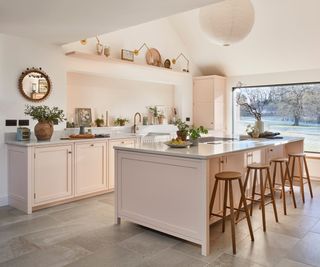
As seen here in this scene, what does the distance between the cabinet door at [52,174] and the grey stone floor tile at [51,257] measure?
1346mm

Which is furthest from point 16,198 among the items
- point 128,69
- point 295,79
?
point 295,79

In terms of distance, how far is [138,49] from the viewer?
20.8 feet

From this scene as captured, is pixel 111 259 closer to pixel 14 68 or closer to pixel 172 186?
pixel 172 186

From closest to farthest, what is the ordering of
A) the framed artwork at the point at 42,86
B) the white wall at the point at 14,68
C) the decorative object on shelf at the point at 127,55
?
1. the white wall at the point at 14,68
2. the framed artwork at the point at 42,86
3. the decorative object on shelf at the point at 127,55

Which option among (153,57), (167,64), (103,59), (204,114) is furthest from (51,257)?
(204,114)

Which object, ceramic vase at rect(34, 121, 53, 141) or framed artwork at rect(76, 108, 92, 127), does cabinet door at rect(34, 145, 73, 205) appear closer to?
ceramic vase at rect(34, 121, 53, 141)

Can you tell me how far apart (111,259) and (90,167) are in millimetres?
2211

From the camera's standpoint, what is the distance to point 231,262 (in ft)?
8.91

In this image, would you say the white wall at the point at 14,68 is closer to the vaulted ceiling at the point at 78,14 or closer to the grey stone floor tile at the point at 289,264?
the vaulted ceiling at the point at 78,14

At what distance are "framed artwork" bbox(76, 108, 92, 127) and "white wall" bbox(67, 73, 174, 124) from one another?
0.08 m

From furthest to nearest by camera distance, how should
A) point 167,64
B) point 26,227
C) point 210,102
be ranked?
point 210,102 → point 167,64 → point 26,227

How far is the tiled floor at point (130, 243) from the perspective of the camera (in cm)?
274

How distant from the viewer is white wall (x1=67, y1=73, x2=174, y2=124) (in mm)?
5488

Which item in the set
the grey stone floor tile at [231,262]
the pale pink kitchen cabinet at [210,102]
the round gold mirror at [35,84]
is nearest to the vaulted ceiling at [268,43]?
the pale pink kitchen cabinet at [210,102]
